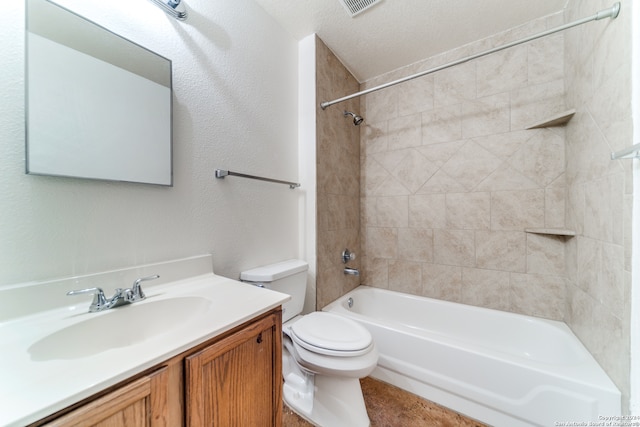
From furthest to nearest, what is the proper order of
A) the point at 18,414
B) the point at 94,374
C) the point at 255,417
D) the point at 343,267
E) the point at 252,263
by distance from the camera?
the point at 343,267, the point at 252,263, the point at 255,417, the point at 94,374, the point at 18,414

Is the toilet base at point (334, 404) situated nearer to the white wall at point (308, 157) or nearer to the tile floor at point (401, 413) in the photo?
the tile floor at point (401, 413)

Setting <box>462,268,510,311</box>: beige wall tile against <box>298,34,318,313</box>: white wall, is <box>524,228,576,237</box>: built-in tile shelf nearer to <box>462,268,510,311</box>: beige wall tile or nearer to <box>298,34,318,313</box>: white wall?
<box>462,268,510,311</box>: beige wall tile

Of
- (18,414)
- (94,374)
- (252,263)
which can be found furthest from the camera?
(252,263)

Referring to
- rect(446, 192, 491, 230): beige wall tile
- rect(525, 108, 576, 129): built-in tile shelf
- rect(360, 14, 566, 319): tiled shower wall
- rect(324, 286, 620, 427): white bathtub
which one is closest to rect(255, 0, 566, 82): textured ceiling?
rect(360, 14, 566, 319): tiled shower wall

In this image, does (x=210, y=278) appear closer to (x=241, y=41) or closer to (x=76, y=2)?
(x=76, y=2)

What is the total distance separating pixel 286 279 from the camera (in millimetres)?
1404

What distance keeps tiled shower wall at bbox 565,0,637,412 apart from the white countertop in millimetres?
1407

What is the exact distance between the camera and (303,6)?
145 centimetres

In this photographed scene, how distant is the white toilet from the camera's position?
109cm

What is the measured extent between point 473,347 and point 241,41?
7.19ft

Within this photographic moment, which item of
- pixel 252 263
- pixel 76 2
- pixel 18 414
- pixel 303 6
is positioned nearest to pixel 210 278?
pixel 252 263

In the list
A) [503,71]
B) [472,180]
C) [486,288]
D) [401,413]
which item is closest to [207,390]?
[401,413]

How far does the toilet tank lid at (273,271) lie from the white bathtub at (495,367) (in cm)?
50

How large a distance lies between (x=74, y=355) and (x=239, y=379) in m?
0.47
